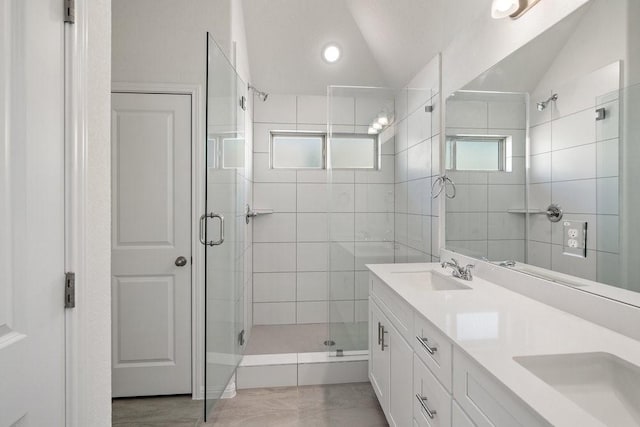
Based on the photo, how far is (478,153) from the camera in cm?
179

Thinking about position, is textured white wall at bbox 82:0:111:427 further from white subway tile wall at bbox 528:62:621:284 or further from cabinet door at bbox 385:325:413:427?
white subway tile wall at bbox 528:62:621:284

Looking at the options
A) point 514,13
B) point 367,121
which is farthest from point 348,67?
point 514,13

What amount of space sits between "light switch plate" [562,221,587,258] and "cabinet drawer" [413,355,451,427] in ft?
2.34

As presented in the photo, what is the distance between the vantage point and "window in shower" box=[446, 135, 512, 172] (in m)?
1.59

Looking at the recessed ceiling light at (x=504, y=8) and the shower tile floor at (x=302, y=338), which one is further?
the shower tile floor at (x=302, y=338)

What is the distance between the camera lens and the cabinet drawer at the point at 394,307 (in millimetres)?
1337

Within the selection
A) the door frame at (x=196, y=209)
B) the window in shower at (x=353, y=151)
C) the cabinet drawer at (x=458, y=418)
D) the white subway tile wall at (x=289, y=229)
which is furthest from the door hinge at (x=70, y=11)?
the white subway tile wall at (x=289, y=229)

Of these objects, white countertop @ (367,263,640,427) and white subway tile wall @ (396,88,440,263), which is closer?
white countertop @ (367,263,640,427)

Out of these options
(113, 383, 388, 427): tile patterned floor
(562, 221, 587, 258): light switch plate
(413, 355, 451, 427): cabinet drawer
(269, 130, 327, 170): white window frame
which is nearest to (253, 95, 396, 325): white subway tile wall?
(269, 130, 327, 170): white window frame

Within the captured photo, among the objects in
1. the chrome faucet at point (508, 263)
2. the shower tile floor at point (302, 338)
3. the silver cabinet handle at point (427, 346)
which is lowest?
the shower tile floor at point (302, 338)

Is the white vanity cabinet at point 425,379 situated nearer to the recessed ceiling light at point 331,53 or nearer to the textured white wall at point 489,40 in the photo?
the textured white wall at point 489,40

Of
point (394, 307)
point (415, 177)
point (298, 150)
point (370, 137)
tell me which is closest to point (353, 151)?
point (370, 137)

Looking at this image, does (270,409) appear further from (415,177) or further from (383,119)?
(383,119)

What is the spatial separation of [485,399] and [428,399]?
404 millimetres
